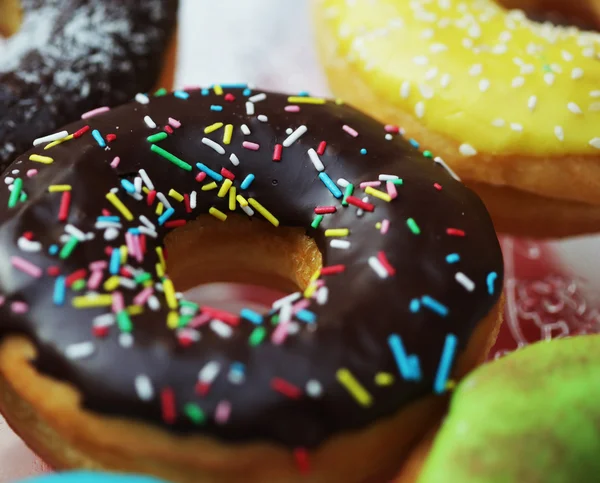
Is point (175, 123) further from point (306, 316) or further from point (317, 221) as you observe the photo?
point (306, 316)

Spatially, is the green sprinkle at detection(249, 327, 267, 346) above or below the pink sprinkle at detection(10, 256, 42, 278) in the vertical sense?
below

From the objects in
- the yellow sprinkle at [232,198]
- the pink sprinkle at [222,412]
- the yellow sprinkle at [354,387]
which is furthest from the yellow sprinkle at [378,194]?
the pink sprinkle at [222,412]

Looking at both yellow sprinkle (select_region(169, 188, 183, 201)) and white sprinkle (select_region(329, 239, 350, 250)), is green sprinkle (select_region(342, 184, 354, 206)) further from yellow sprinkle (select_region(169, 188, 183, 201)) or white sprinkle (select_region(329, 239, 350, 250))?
yellow sprinkle (select_region(169, 188, 183, 201))

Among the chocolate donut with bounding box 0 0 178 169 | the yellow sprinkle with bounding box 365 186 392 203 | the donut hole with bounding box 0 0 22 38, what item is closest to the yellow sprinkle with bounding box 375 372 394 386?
the yellow sprinkle with bounding box 365 186 392 203

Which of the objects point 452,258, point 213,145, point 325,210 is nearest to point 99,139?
point 213,145

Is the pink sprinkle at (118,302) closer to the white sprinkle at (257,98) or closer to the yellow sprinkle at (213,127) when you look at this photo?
the yellow sprinkle at (213,127)

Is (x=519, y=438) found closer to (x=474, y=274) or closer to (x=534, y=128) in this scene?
(x=474, y=274)
